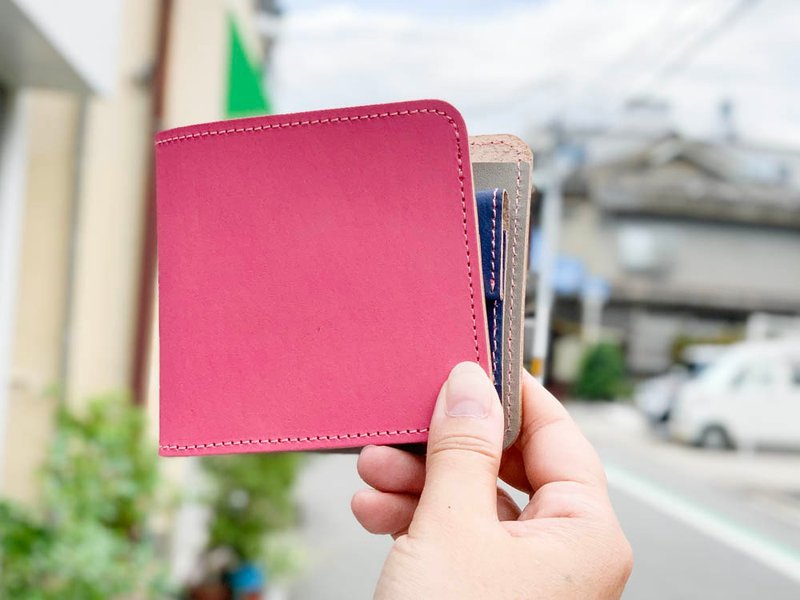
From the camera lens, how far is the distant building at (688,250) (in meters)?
16.8

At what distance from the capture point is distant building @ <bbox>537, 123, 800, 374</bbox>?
16.8 meters

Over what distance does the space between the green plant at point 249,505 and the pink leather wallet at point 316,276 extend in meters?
2.96

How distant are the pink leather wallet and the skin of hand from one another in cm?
3

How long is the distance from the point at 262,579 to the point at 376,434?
3.11m

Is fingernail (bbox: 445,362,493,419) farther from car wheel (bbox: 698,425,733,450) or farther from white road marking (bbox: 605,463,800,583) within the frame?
car wheel (bbox: 698,425,733,450)

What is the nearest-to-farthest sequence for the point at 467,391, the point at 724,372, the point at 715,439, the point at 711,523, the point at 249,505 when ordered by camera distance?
the point at 467,391
the point at 249,505
the point at 711,523
the point at 715,439
the point at 724,372

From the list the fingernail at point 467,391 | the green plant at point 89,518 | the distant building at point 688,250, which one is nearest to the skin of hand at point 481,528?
the fingernail at point 467,391

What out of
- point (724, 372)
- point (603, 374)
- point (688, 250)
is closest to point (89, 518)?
point (724, 372)

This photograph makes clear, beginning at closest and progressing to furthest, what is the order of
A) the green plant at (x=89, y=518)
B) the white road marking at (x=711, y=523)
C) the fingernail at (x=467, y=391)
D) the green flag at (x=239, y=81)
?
1. the fingernail at (x=467, y=391)
2. the green plant at (x=89, y=518)
3. the green flag at (x=239, y=81)
4. the white road marking at (x=711, y=523)

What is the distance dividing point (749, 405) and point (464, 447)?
30.7 ft

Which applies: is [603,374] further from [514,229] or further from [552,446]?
[514,229]

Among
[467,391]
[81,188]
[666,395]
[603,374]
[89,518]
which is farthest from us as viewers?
→ [603,374]

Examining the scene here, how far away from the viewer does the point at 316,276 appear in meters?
0.60

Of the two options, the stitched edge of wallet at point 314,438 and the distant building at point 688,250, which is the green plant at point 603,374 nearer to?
the distant building at point 688,250
